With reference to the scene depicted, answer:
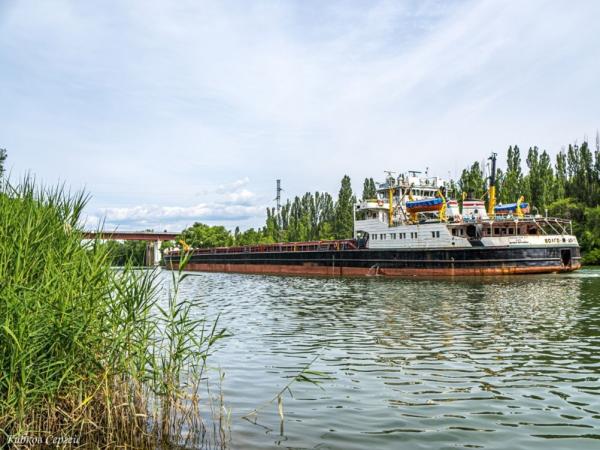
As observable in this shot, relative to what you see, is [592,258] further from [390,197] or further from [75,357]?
[75,357]

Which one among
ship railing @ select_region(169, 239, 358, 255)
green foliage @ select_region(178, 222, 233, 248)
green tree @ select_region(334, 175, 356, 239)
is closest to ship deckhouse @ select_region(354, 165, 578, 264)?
ship railing @ select_region(169, 239, 358, 255)

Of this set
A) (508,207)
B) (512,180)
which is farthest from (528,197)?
(508,207)

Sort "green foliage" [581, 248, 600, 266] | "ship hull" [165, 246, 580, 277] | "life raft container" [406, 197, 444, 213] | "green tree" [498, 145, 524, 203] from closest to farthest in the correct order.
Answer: "ship hull" [165, 246, 580, 277] < "life raft container" [406, 197, 444, 213] < "green foliage" [581, 248, 600, 266] < "green tree" [498, 145, 524, 203]

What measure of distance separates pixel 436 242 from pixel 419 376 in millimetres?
30952

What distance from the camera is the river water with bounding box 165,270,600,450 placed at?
281 inches

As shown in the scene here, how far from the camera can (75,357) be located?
6395mm

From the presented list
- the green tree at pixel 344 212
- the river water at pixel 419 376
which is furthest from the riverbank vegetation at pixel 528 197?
the river water at pixel 419 376

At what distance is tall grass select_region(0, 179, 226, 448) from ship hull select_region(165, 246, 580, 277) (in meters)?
31.3

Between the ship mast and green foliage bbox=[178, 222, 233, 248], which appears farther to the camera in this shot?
green foliage bbox=[178, 222, 233, 248]

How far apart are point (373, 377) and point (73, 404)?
5.75 meters

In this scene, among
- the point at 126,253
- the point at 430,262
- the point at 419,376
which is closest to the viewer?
the point at 126,253

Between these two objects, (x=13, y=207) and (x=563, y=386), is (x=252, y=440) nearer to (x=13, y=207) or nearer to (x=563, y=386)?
(x=13, y=207)

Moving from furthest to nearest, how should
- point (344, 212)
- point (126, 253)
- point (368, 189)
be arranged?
1. point (368, 189)
2. point (344, 212)
3. point (126, 253)

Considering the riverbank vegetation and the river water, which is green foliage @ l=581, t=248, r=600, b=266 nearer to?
the riverbank vegetation
